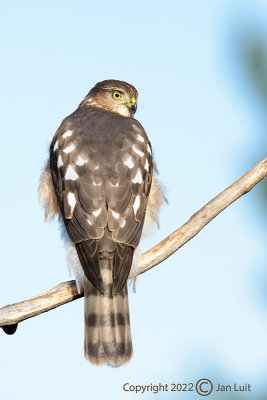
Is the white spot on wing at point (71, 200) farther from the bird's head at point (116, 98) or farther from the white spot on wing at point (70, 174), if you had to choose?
the bird's head at point (116, 98)

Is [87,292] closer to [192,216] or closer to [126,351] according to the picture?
[126,351]

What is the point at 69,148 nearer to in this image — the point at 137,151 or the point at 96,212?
the point at 137,151

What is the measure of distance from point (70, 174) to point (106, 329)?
1.27 meters

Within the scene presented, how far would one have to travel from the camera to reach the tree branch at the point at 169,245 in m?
5.93

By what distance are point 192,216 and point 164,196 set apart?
104cm

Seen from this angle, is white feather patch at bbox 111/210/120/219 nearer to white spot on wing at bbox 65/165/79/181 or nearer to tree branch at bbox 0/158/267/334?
tree branch at bbox 0/158/267/334

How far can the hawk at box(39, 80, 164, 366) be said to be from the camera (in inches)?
245

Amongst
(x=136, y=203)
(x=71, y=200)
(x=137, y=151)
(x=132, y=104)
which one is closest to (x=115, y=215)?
(x=136, y=203)

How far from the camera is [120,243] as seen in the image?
6.26m

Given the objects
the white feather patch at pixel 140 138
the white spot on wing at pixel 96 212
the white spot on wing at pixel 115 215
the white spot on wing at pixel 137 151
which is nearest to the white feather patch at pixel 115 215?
the white spot on wing at pixel 115 215

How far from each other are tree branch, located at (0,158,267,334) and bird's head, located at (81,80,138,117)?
2225mm

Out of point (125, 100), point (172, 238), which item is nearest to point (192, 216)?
point (172, 238)

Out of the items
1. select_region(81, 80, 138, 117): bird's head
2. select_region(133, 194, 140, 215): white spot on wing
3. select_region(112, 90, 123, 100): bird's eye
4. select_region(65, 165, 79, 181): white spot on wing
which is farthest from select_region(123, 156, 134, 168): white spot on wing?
select_region(112, 90, 123, 100): bird's eye

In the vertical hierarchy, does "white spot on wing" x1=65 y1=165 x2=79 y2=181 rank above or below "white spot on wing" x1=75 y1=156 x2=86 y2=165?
below
